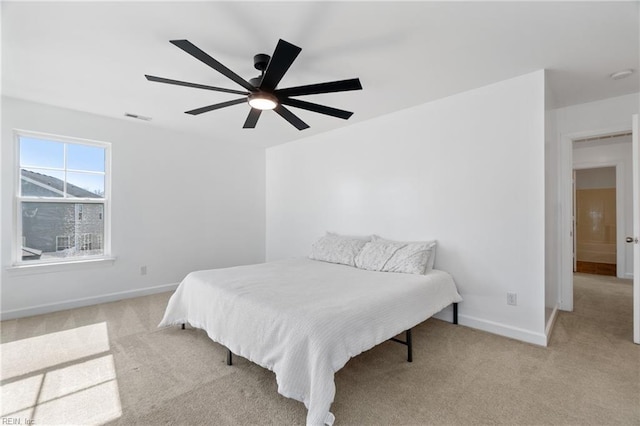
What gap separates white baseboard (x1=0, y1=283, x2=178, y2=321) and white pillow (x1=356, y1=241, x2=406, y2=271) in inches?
117

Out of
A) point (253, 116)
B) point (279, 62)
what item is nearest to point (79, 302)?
point (253, 116)

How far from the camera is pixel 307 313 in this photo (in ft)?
6.06

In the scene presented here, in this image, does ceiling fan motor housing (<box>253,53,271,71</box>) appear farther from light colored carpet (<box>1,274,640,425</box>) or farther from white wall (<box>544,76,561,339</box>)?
white wall (<box>544,76,561,339</box>)

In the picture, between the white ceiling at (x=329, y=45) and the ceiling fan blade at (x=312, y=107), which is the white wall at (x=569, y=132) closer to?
the white ceiling at (x=329, y=45)

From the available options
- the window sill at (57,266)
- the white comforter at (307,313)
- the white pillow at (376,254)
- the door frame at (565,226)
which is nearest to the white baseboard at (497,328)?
the white comforter at (307,313)

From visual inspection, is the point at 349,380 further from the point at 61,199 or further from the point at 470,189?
the point at 61,199

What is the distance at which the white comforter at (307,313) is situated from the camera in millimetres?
1686

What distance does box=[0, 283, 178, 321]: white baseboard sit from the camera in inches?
130

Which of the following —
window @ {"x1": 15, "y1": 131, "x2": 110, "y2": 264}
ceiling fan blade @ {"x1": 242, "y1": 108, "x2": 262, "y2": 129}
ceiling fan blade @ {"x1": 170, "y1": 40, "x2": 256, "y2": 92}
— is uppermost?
ceiling fan blade @ {"x1": 170, "y1": 40, "x2": 256, "y2": 92}

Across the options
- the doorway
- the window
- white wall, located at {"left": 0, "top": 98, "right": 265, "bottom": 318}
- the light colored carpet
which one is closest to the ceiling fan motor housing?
the light colored carpet

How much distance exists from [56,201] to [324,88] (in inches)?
145

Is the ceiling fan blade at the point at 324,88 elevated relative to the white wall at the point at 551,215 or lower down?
elevated

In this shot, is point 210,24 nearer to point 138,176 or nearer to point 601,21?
point 601,21

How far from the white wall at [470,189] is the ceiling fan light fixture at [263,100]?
191cm
